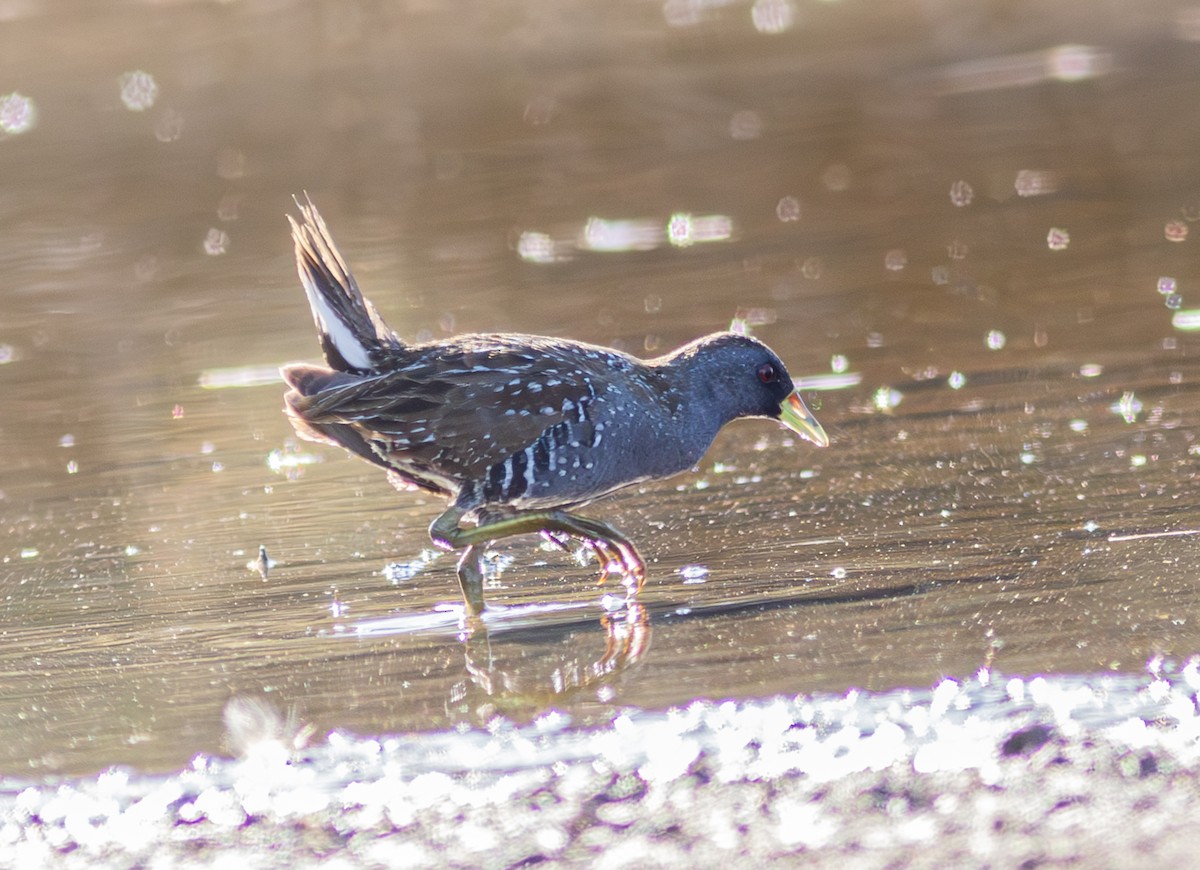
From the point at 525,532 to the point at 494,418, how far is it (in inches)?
16.2

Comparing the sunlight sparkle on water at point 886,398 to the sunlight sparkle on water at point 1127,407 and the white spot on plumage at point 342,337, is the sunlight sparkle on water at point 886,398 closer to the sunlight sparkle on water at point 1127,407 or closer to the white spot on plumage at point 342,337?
the sunlight sparkle on water at point 1127,407

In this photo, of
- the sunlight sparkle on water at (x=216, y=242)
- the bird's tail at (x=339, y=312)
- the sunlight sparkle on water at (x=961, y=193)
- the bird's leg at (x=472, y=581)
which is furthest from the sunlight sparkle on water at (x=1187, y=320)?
the sunlight sparkle on water at (x=216, y=242)

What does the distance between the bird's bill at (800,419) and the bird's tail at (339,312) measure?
1480 mm

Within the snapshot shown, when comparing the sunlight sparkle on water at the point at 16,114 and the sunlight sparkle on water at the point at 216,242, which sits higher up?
the sunlight sparkle on water at the point at 16,114

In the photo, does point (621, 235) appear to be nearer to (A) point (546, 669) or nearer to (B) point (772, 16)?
(A) point (546, 669)

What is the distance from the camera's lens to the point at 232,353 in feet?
34.6

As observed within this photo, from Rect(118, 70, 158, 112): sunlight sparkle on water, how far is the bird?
11.9 m

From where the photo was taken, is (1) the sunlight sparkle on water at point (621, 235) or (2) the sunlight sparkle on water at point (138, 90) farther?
(2) the sunlight sparkle on water at point (138, 90)

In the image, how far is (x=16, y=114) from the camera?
58.8ft

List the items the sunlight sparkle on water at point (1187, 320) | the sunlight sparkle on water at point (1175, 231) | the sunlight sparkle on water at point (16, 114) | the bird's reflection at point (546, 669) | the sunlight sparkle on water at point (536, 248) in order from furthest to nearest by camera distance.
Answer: the sunlight sparkle on water at point (16, 114) < the sunlight sparkle on water at point (536, 248) < the sunlight sparkle on water at point (1175, 231) < the sunlight sparkle on water at point (1187, 320) < the bird's reflection at point (546, 669)

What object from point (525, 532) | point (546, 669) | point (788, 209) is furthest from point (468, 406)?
point (788, 209)

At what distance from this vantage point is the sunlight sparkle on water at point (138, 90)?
18.0m

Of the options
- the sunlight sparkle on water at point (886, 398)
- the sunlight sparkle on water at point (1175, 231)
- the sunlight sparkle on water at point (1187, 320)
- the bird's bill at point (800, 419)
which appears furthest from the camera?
the sunlight sparkle on water at point (1175, 231)

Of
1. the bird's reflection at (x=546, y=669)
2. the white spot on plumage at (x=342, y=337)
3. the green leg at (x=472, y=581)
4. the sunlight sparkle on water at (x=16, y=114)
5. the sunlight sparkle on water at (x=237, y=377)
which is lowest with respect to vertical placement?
the bird's reflection at (x=546, y=669)
